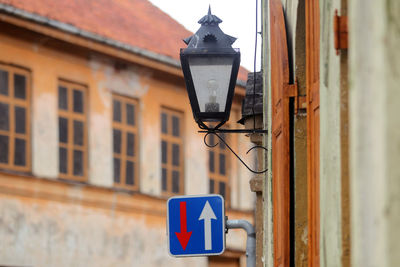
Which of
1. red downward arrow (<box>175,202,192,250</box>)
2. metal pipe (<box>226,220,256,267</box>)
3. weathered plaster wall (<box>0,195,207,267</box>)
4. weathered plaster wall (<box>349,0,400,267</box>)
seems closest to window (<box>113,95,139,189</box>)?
weathered plaster wall (<box>0,195,207,267</box>)

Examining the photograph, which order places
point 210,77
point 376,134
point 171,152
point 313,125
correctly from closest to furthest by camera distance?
point 376,134 < point 313,125 < point 210,77 < point 171,152

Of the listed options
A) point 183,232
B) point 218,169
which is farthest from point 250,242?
point 218,169

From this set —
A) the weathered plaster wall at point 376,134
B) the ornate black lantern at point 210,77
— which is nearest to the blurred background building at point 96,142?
the ornate black lantern at point 210,77

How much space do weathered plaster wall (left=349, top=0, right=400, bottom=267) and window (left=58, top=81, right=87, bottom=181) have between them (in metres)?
18.6

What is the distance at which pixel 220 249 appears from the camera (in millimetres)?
8562

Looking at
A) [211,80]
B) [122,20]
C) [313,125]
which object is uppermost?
[122,20]

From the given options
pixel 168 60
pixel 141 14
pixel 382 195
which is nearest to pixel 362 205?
pixel 382 195

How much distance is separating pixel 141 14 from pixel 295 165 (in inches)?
795

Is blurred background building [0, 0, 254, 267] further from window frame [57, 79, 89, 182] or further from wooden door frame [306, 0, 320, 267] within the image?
wooden door frame [306, 0, 320, 267]

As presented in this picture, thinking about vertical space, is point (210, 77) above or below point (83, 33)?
below

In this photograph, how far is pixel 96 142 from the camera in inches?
912

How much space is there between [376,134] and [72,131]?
759 inches

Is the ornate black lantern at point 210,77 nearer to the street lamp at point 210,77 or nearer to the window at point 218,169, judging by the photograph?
the street lamp at point 210,77

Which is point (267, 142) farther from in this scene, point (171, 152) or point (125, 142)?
point (171, 152)
